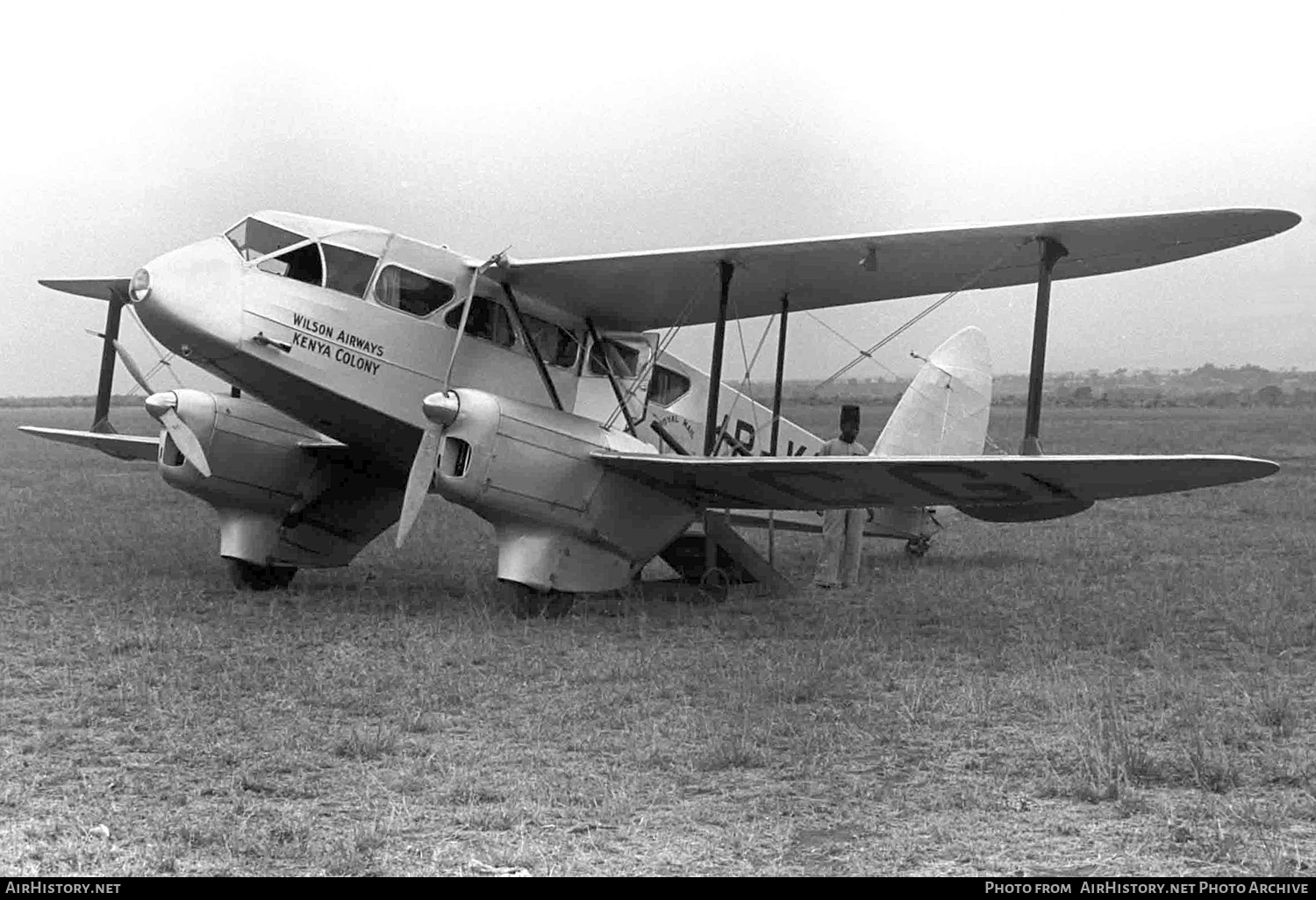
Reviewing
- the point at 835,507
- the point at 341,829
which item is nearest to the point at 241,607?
the point at 835,507

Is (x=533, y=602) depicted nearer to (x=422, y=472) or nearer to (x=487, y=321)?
(x=422, y=472)

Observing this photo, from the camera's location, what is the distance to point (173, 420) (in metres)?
11.3

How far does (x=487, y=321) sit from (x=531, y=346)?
0.44 metres

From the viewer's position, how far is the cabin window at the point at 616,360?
1235 cm

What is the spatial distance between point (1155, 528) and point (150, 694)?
15.2 meters

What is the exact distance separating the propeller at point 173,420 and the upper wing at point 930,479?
331 centimetres

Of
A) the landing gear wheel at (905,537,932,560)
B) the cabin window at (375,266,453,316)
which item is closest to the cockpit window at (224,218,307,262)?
the cabin window at (375,266,453,316)

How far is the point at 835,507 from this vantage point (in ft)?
36.5

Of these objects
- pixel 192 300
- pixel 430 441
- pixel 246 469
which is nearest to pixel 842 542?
pixel 430 441

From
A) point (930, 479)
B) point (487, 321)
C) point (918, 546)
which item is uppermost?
point (487, 321)

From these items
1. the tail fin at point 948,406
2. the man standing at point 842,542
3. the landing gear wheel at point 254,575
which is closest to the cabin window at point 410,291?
the landing gear wheel at point 254,575

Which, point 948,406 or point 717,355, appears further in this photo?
point 948,406

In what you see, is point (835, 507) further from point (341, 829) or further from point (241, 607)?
point (341, 829)

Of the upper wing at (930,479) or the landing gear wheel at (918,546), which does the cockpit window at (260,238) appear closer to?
the upper wing at (930,479)
